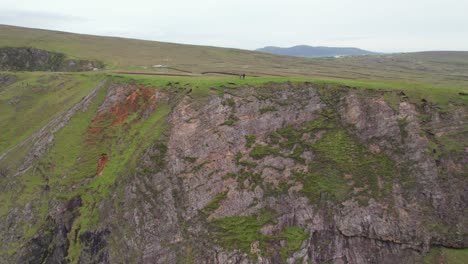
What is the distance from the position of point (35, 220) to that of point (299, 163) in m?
24.8

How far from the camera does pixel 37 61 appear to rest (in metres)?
70.1

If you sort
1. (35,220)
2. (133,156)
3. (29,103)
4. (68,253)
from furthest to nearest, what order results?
(29,103), (133,156), (35,220), (68,253)

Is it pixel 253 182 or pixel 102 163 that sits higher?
pixel 102 163

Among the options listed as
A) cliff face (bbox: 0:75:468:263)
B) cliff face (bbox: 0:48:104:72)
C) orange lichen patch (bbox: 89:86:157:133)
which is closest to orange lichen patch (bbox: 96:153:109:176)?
cliff face (bbox: 0:75:468:263)

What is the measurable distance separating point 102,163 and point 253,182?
1545cm

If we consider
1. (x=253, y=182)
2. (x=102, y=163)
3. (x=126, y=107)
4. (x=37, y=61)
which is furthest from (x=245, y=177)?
(x=37, y=61)

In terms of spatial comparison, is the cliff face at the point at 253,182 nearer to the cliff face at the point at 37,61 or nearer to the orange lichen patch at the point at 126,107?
the orange lichen patch at the point at 126,107

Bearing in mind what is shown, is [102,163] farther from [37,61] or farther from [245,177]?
[37,61]

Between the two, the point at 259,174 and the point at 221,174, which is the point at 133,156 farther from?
the point at 259,174

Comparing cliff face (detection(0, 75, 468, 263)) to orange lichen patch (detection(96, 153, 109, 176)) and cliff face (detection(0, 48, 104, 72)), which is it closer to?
orange lichen patch (detection(96, 153, 109, 176))

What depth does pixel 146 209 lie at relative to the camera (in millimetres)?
26719

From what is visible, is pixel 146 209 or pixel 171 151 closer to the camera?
pixel 146 209

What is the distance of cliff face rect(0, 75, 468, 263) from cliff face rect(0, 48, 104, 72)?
3590cm

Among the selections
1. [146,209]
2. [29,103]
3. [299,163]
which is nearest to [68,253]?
[146,209]
